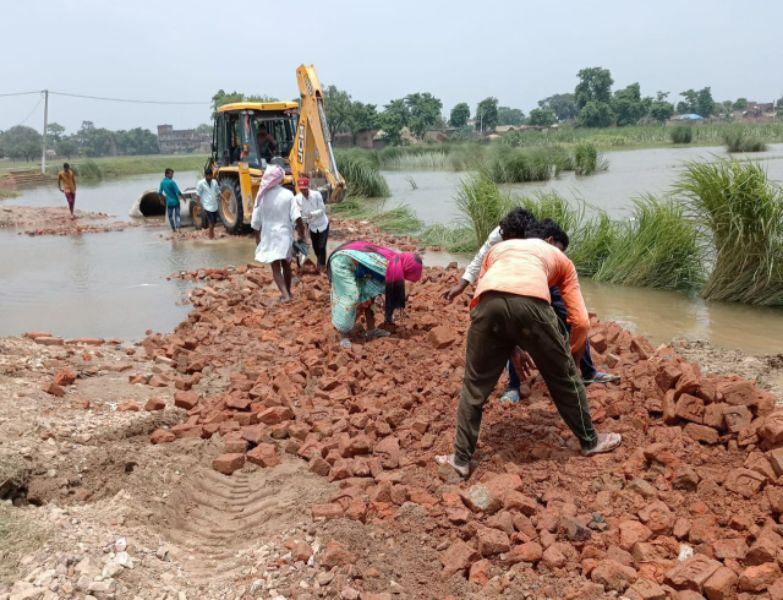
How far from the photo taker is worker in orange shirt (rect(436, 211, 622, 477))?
133 inches

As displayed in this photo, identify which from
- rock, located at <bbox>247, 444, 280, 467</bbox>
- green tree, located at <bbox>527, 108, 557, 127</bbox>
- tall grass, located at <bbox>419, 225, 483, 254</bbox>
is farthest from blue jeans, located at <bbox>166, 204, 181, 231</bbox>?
green tree, located at <bbox>527, 108, 557, 127</bbox>

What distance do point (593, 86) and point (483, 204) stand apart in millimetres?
77142

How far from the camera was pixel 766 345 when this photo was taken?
6633mm

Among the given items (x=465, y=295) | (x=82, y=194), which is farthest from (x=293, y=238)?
(x=82, y=194)

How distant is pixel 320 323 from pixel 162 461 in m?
2.98

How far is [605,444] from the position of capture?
3.73 meters

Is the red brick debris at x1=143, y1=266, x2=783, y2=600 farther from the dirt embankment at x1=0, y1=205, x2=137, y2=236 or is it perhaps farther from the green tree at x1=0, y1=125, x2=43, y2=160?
the green tree at x1=0, y1=125, x2=43, y2=160

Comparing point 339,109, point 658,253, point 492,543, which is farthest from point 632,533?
point 339,109

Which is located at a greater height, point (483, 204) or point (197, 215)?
point (483, 204)

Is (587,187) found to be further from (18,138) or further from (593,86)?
(18,138)

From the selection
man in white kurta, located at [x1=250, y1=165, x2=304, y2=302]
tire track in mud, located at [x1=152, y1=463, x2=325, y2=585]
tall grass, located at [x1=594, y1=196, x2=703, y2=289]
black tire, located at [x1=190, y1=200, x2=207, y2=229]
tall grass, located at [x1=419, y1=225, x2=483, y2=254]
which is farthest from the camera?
black tire, located at [x1=190, y1=200, x2=207, y2=229]

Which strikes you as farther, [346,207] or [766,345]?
[346,207]

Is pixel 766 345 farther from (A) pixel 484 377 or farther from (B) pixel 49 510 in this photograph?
(B) pixel 49 510

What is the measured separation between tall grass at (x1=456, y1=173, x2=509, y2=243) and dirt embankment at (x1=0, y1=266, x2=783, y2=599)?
5362 mm
